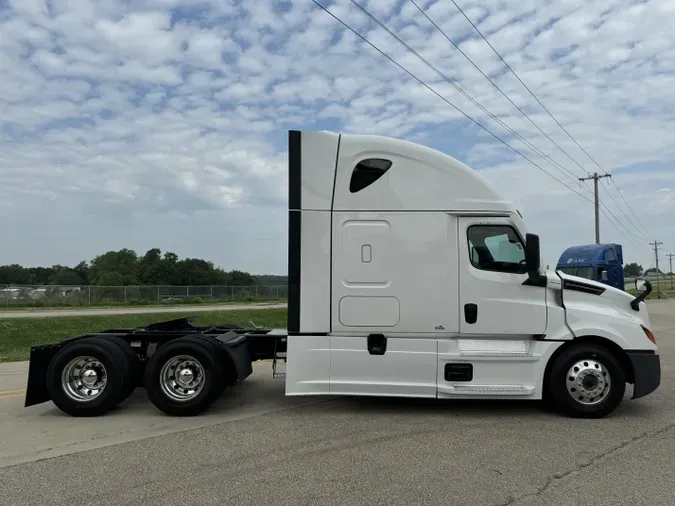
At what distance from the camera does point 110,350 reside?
659cm

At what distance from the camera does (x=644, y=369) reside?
6.30 m

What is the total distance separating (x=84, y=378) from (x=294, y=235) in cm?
314

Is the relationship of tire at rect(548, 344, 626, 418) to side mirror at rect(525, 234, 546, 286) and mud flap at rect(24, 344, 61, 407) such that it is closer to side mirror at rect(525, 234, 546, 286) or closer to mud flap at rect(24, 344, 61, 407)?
side mirror at rect(525, 234, 546, 286)

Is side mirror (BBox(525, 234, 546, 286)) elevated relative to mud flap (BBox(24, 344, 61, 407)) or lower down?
elevated

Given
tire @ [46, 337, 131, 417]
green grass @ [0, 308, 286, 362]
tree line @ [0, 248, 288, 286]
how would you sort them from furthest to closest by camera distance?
1. tree line @ [0, 248, 288, 286]
2. green grass @ [0, 308, 286, 362]
3. tire @ [46, 337, 131, 417]

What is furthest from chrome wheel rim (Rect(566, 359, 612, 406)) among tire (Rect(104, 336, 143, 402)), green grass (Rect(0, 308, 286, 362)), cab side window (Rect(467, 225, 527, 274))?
green grass (Rect(0, 308, 286, 362))

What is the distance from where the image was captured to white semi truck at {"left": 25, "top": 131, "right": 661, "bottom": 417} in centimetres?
634

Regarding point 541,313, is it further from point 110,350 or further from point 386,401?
point 110,350

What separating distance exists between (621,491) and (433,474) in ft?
4.71

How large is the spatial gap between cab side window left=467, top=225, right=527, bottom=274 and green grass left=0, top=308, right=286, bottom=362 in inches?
321

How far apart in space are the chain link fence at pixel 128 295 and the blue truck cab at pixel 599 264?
55.2ft

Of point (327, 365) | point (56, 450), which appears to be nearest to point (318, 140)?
point (327, 365)

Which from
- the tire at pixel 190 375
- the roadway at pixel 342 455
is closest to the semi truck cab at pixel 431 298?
the roadway at pixel 342 455

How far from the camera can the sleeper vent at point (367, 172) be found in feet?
21.5
